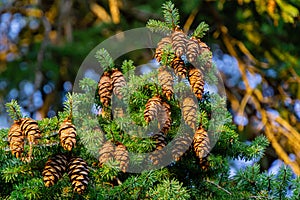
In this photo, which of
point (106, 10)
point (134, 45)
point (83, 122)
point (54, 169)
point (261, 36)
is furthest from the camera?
point (106, 10)

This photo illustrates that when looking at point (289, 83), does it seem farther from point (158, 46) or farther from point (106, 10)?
point (158, 46)

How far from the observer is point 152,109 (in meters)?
1.48

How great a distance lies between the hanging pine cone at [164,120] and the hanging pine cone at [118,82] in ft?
0.39

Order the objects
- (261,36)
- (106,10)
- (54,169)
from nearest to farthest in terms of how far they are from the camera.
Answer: (54,169) → (261,36) → (106,10)

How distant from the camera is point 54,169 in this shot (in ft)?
4.62

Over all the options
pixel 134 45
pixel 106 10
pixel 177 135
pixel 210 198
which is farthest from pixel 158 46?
pixel 106 10

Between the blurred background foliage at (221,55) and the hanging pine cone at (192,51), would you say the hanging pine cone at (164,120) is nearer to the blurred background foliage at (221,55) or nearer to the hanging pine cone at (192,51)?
the hanging pine cone at (192,51)

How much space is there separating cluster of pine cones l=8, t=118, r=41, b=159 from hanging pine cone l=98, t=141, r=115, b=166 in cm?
16

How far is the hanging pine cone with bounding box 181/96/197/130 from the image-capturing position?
4.97 feet

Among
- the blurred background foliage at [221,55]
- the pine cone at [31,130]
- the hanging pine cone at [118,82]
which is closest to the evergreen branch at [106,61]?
the hanging pine cone at [118,82]

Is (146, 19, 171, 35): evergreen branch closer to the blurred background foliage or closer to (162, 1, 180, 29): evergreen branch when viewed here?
(162, 1, 180, 29): evergreen branch

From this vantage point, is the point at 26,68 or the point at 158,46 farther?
the point at 26,68

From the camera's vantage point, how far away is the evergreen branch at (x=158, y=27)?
1.65 m

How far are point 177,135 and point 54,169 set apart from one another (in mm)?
334
